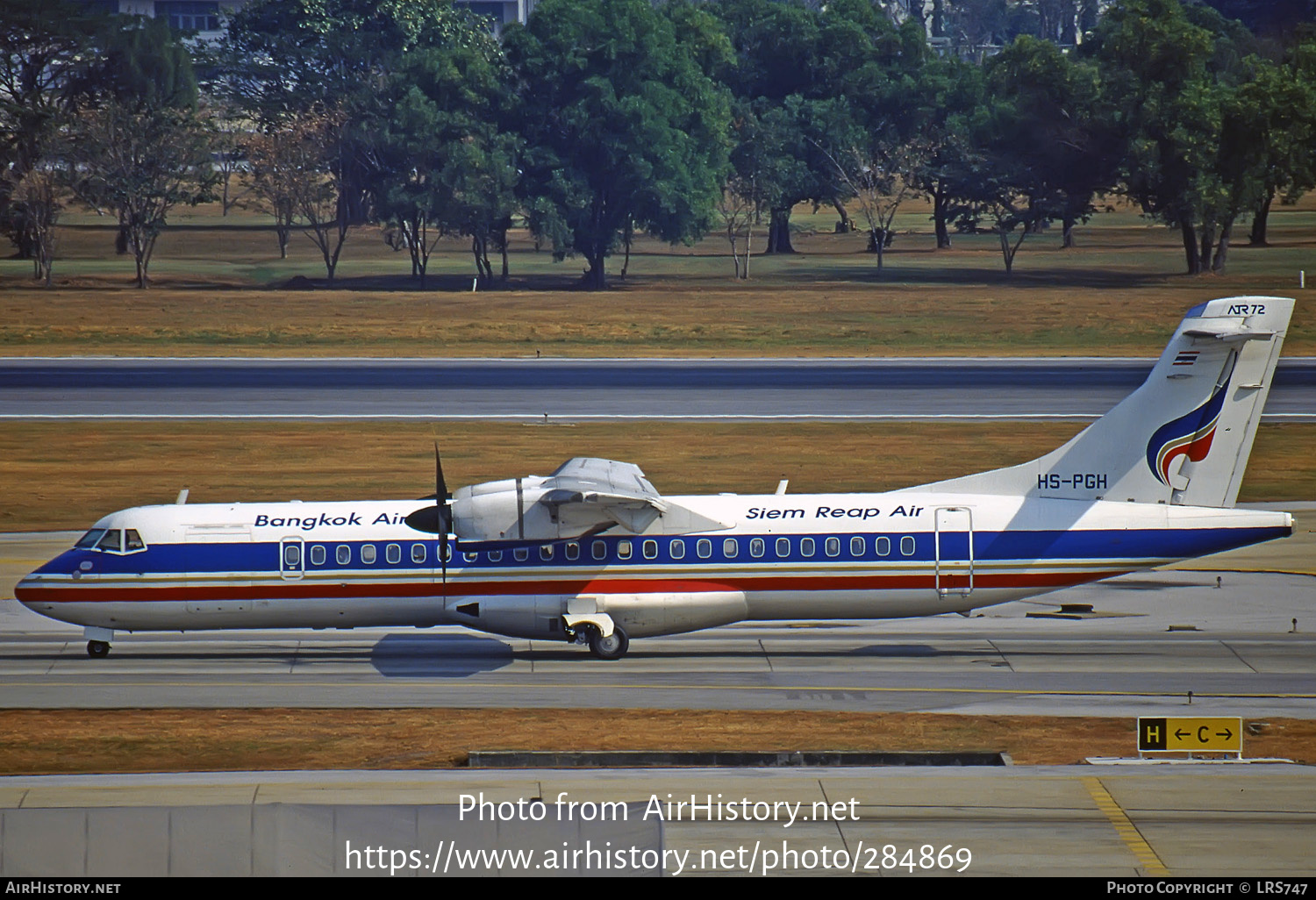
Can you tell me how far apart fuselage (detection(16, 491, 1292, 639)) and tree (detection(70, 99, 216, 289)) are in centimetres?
9496

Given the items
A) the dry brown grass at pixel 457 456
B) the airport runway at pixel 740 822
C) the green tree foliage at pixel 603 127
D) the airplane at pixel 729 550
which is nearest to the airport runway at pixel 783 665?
the airplane at pixel 729 550

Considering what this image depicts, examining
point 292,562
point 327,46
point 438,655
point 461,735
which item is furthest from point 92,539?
point 327,46

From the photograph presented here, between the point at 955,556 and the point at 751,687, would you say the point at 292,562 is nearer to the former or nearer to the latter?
the point at 751,687

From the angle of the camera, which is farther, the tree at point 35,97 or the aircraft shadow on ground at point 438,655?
the tree at point 35,97

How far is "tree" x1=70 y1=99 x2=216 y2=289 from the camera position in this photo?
394 feet

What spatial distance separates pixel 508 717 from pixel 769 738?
4.69 m

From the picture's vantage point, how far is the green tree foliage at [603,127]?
120 metres

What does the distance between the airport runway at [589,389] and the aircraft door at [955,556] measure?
104 ft

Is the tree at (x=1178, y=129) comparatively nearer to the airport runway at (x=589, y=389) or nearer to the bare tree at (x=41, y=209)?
the airport runway at (x=589, y=389)

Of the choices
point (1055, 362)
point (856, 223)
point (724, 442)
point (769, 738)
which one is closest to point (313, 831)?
point (769, 738)

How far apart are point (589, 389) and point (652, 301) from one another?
125 feet

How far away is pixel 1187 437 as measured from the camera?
30.0m

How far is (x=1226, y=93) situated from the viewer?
365 feet

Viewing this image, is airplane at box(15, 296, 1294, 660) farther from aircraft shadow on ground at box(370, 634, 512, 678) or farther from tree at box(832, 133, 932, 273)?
tree at box(832, 133, 932, 273)
